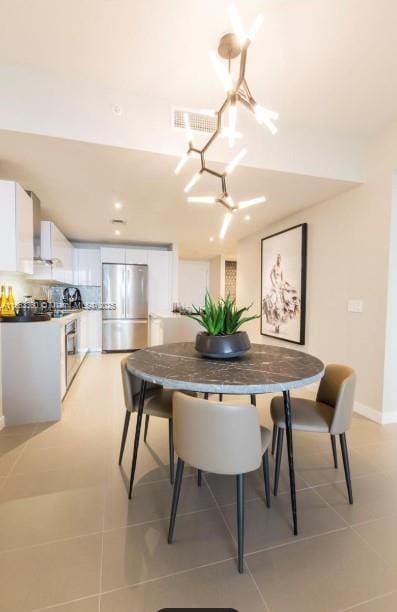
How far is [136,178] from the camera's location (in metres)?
2.74

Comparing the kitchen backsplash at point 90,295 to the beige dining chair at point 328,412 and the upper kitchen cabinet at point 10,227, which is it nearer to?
the upper kitchen cabinet at point 10,227

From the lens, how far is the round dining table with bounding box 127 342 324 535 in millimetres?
1283

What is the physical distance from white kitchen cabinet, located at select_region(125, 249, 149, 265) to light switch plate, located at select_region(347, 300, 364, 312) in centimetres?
401

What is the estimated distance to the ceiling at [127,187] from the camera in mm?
2262

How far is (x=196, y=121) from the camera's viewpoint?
2.24 m

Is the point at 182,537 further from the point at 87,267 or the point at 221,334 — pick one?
the point at 87,267

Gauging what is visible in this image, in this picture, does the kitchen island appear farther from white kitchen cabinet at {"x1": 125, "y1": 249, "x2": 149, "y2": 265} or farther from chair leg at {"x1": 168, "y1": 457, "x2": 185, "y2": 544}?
white kitchen cabinet at {"x1": 125, "y1": 249, "x2": 149, "y2": 265}

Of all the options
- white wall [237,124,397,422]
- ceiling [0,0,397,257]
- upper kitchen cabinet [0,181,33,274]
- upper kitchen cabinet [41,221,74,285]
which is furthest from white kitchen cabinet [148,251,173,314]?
upper kitchen cabinet [0,181,33,274]

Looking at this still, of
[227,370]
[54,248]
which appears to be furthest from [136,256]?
[227,370]

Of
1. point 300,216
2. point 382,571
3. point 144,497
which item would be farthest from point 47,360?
point 300,216

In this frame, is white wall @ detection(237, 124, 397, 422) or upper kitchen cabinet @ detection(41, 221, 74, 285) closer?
white wall @ detection(237, 124, 397, 422)

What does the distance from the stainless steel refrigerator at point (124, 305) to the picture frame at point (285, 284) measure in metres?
2.46

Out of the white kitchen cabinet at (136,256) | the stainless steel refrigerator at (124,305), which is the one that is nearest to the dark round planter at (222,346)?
the stainless steel refrigerator at (124,305)

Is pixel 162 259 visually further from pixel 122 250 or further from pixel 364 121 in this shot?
pixel 364 121
